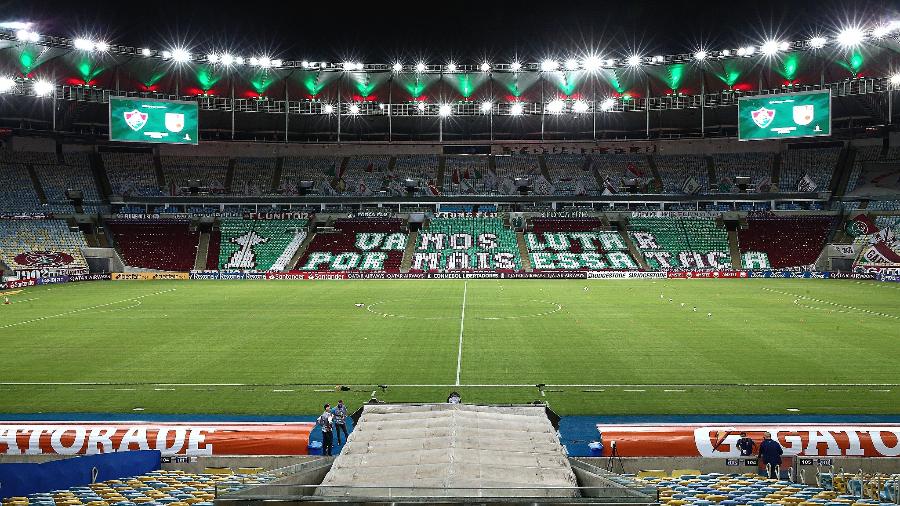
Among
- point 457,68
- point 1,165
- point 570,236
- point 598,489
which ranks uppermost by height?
point 457,68

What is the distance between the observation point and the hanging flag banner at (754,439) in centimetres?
1252

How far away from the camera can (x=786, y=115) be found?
58.7 meters

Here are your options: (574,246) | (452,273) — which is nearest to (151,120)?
(452,273)

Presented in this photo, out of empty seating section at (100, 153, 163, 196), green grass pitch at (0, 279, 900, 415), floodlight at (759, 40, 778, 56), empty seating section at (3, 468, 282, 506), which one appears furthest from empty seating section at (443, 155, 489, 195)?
empty seating section at (3, 468, 282, 506)

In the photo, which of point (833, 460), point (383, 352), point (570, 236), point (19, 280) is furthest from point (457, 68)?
point (833, 460)

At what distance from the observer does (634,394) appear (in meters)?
17.7

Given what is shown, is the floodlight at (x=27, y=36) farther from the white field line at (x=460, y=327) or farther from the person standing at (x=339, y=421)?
the person standing at (x=339, y=421)

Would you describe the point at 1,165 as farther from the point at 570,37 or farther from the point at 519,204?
the point at 570,37

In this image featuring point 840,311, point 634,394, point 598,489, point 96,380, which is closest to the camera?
point 598,489

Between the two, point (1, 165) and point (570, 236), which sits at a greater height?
point (1, 165)

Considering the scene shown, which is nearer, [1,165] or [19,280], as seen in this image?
[19,280]

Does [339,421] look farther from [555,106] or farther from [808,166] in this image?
[808,166]

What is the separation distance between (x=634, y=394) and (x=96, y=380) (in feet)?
50.5

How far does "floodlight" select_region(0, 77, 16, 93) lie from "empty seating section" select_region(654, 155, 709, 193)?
65210 millimetres
